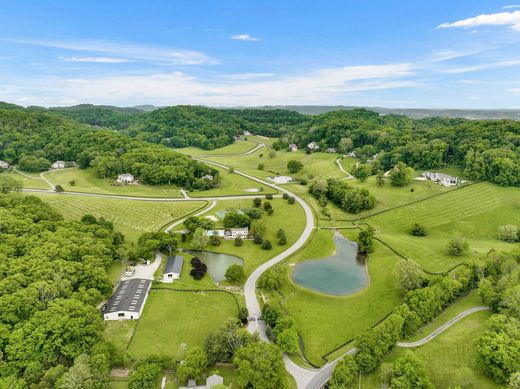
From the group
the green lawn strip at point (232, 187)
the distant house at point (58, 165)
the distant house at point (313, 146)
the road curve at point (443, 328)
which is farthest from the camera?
the distant house at point (313, 146)

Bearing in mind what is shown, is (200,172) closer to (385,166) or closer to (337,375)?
(385,166)

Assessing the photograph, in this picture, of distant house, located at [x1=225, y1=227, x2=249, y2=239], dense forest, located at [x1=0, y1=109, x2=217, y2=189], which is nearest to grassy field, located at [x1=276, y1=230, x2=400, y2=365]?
distant house, located at [x1=225, y1=227, x2=249, y2=239]

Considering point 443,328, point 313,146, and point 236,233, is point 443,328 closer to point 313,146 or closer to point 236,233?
point 236,233

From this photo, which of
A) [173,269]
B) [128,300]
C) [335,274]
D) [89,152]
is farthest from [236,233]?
→ [89,152]

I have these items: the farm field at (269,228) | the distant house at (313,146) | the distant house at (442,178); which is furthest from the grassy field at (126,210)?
the distant house at (313,146)

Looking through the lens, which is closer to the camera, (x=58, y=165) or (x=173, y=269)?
(x=173, y=269)

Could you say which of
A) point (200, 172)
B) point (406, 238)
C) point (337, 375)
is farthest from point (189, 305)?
point (200, 172)

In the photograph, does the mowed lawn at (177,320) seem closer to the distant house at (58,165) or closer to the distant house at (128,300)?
the distant house at (128,300)
